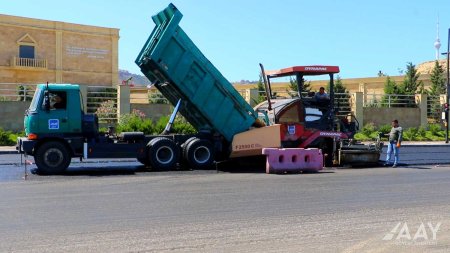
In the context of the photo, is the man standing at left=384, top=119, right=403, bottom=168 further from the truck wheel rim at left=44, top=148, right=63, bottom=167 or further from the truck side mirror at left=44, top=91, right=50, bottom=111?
the truck side mirror at left=44, top=91, right=50, bottom=111

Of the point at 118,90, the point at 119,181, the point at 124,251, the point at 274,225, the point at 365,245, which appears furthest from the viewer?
the point at 118,90

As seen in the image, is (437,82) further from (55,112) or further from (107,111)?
(55,112)

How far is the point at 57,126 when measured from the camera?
Result: 15172 mm

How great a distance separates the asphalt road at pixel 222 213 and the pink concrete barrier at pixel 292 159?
1505 mm

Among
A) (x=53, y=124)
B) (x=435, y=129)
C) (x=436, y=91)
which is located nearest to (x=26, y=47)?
(x=435, y=129)

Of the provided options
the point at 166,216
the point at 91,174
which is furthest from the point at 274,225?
the point at 91,174

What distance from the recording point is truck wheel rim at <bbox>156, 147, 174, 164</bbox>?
16.2 metres

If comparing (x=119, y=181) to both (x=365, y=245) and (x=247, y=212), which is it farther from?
(x=365, y=245)

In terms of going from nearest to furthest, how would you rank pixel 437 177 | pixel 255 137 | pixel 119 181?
pixel 119 181 < pixel 437 177 < pixel 255 137

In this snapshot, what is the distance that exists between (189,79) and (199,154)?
218cm

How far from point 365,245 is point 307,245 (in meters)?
0.71

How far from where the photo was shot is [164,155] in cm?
1634

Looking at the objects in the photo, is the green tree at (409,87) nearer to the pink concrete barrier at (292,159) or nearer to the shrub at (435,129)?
the shrub at (435,129)

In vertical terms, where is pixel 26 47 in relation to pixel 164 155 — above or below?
above
